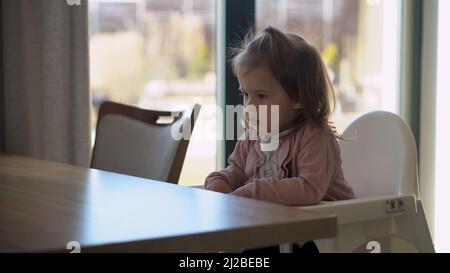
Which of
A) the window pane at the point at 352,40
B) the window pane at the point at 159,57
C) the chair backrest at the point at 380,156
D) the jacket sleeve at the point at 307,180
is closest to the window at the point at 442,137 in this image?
the window pane at the point at 352,40

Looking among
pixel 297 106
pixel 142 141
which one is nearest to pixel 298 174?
pixel 297 106

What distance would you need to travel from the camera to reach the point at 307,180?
1.44 meters

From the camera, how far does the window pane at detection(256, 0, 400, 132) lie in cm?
290

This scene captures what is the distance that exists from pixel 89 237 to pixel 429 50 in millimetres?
2778

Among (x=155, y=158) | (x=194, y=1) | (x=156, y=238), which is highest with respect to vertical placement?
(x=194, y=1)

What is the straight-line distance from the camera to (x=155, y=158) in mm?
1525

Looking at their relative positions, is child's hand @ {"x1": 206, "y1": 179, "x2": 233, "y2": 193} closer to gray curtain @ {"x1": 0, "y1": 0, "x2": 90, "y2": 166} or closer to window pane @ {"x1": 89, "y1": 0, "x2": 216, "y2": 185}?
gray curtain @ {"x1": 0, "y1": 0, "x2": 90, "y2": 166}

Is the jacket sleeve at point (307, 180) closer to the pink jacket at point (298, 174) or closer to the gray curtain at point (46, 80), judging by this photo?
the pink jacket at point (298, 174)

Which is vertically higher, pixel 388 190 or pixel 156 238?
pixel 156 238

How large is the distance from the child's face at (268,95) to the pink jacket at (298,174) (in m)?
0.05

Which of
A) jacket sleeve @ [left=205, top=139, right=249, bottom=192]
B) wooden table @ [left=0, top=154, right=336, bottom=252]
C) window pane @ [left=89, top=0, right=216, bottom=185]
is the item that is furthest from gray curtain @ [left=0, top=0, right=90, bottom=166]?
wooden table @ [left=0, top=154, right=336, bottom=252]

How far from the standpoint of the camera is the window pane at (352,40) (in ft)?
9.52

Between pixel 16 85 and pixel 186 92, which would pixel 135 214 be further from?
pixel 186 92
